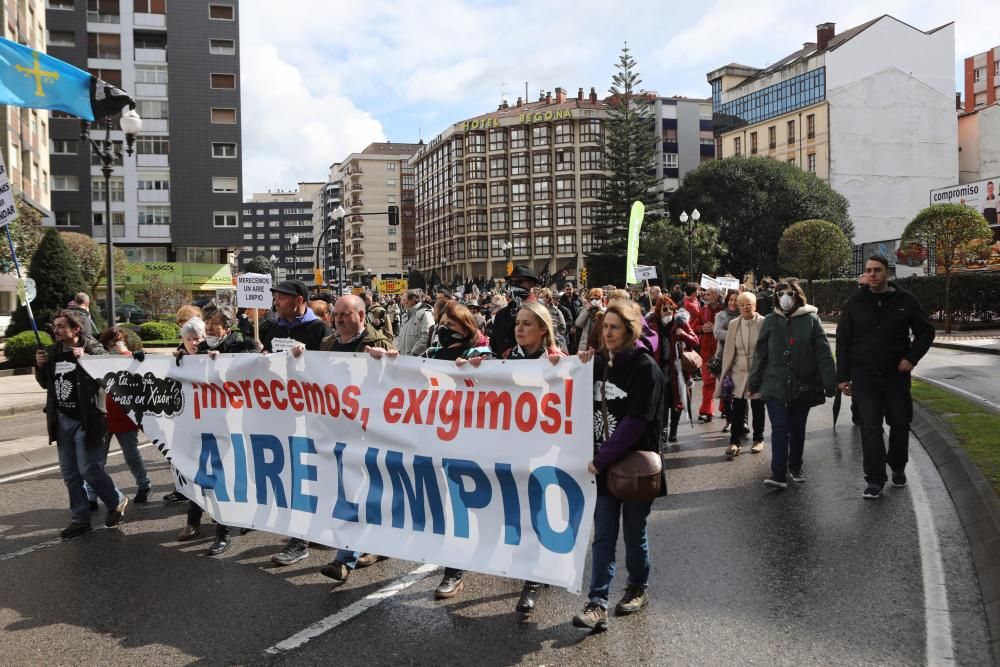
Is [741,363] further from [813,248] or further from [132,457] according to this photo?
[813,248]

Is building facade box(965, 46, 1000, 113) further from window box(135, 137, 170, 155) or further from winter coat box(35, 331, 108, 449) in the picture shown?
winter coat box(35, 331, 108, 449)

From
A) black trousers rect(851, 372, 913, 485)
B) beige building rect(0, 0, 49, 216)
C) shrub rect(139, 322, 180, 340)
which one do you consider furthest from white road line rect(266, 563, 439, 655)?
beige building rect(0, 0, 49, 216)

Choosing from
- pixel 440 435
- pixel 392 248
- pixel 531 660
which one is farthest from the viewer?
pixel 392 248

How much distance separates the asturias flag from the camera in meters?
11.0

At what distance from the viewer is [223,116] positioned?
64875mm

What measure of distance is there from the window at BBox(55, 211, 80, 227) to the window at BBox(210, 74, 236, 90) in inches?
560

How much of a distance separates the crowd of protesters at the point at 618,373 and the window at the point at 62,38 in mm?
63234

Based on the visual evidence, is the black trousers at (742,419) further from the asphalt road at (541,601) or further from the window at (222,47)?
the window at (222,47)

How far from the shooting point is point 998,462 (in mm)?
7648

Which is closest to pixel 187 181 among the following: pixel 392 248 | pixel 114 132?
pixel 114 132

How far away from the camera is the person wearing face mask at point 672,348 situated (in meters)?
9.15

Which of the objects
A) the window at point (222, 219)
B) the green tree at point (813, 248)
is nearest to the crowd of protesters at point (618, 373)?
the green tree at point (813, 248)

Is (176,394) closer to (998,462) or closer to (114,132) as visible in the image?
(998,462)

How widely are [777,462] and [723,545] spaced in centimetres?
185
